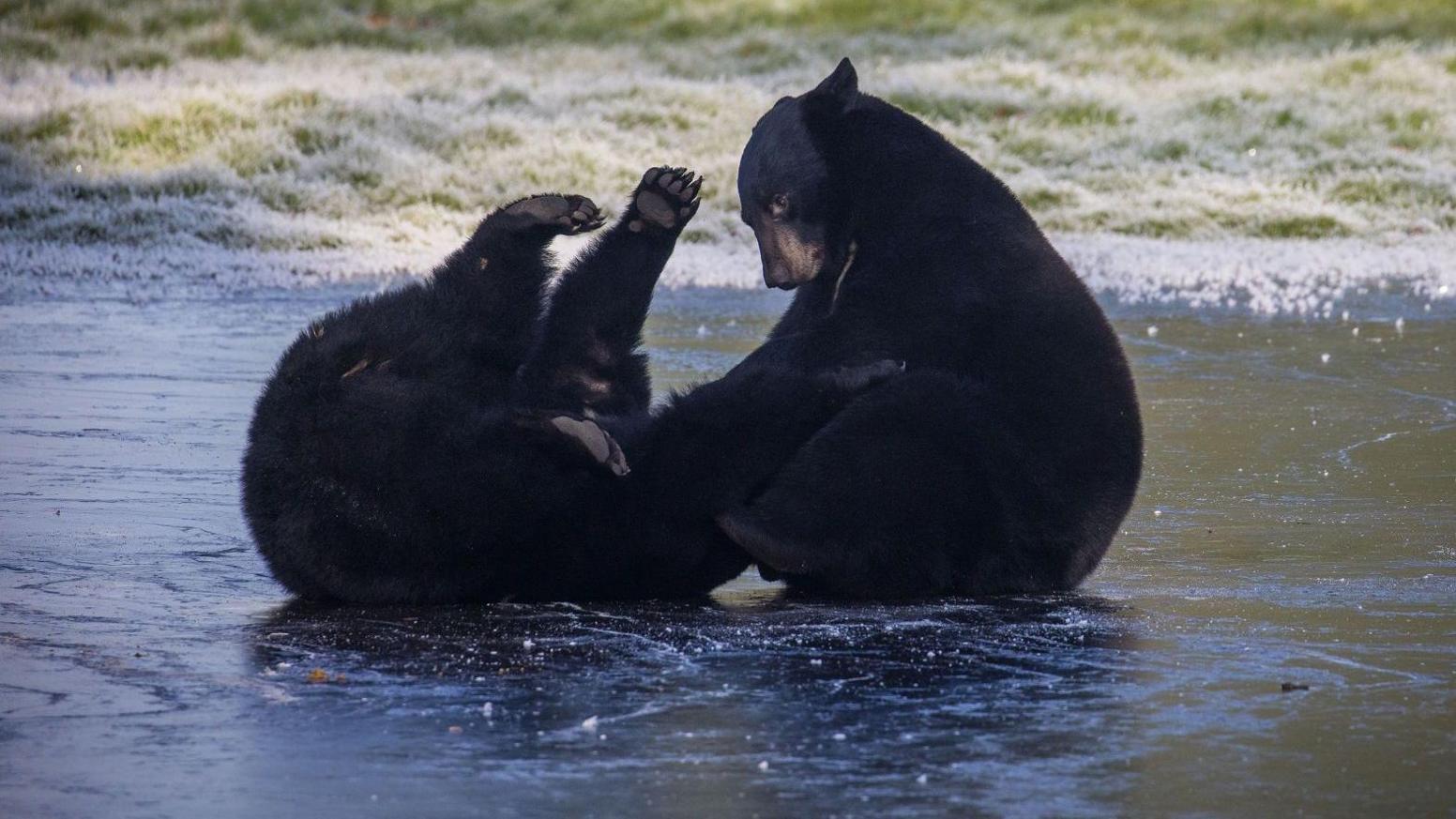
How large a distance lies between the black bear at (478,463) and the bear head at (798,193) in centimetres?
75

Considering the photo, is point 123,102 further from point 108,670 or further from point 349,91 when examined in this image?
point 108,670

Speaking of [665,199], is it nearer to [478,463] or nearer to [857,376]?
[857,376]

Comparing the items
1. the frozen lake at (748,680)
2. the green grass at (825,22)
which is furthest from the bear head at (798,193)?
the green grass at (825,22)

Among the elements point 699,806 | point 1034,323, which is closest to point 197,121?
point 1034,323

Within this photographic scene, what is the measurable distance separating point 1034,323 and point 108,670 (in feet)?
8.57

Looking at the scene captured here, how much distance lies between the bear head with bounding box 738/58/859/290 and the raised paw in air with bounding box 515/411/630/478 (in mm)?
1341

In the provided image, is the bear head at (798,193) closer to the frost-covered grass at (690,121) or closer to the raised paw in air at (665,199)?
the raised paw in air at (665,199)

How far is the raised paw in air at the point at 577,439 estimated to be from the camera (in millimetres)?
5266

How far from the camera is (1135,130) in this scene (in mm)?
23625

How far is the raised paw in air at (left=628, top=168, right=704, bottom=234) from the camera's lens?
6.45m

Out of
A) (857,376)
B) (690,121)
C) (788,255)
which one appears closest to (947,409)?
(857,376)

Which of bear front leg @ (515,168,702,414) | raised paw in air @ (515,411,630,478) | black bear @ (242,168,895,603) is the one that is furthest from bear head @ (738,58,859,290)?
raised paw in air @ (515,411,630,478)

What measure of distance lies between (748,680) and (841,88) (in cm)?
264

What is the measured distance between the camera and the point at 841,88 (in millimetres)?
6637
